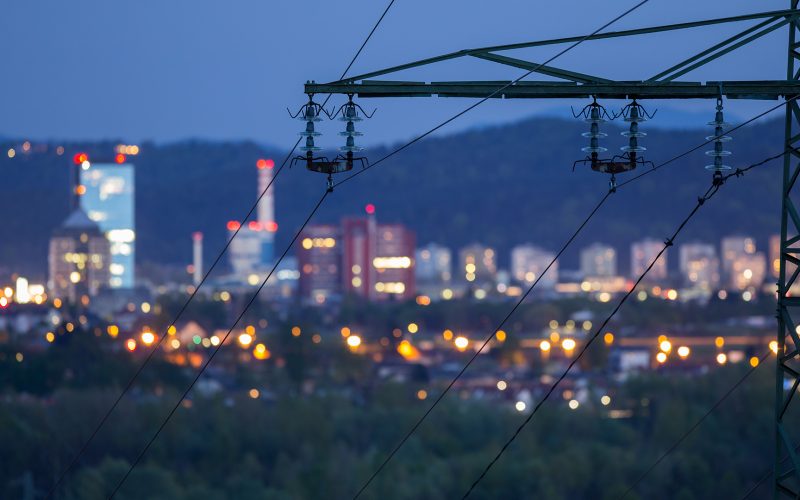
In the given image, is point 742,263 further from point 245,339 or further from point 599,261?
point 245,339

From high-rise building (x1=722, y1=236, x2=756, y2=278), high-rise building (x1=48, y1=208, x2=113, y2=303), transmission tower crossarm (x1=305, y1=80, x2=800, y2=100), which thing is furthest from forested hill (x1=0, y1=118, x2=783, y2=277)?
transmission tower crossarm (x1=305, y1=80, x2=800, y2=100)

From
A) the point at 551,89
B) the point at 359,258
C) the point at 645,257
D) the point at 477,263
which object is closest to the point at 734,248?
the point at 645,257

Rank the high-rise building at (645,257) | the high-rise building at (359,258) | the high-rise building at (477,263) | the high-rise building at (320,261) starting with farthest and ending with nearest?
1. the high-rise building at (477,263)
2. the high-rise building at (645,257)
3. the high-rise building at (320,261)
4. the high-rise building at (359,258)

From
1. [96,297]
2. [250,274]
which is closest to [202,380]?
[96,297]

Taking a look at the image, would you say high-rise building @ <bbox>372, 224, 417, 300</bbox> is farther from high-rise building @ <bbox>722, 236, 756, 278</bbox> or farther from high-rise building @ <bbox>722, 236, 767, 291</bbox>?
high-rise building @ <bbox>722, 236, 756, 278</bbox>

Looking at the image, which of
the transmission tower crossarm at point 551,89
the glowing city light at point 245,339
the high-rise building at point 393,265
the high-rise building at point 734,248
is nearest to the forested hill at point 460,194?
the high-rise building at point 734,248

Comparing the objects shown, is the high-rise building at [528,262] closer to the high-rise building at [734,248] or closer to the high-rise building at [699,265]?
the high-rise building at [699,265]
